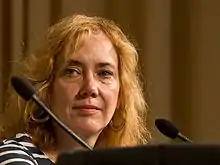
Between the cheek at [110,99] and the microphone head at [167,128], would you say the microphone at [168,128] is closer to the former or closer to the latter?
the microphone head at [167,128]

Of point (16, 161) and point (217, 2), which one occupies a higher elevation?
point (217, 2)

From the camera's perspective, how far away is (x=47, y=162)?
1518 millimetres

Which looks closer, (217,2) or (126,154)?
(126,154)

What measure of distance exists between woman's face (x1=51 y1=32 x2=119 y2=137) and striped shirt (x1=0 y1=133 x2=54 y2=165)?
0.10 m

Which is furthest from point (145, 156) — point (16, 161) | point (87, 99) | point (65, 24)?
point (65, 24)

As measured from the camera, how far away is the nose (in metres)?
1.60

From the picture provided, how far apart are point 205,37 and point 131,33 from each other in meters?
0.29

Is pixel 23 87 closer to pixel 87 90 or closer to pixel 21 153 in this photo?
pixel 21 153

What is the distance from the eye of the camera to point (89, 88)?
161 cm

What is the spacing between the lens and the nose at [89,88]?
1.60 m

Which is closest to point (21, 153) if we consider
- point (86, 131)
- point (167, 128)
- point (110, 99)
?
point (86, 131)

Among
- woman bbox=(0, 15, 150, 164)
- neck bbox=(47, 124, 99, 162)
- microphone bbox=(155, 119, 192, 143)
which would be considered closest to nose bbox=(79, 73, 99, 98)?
woman bbox=(0, 15, 150, 164)

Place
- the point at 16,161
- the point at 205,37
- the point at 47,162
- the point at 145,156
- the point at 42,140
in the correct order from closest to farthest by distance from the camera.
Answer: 1. the point at 145,156
2. the point at 16,161
3. the point at 47,162
4. the point at 42,140
5. the point at 205,37

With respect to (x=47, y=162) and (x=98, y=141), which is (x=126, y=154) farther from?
(x=98, y=141)
